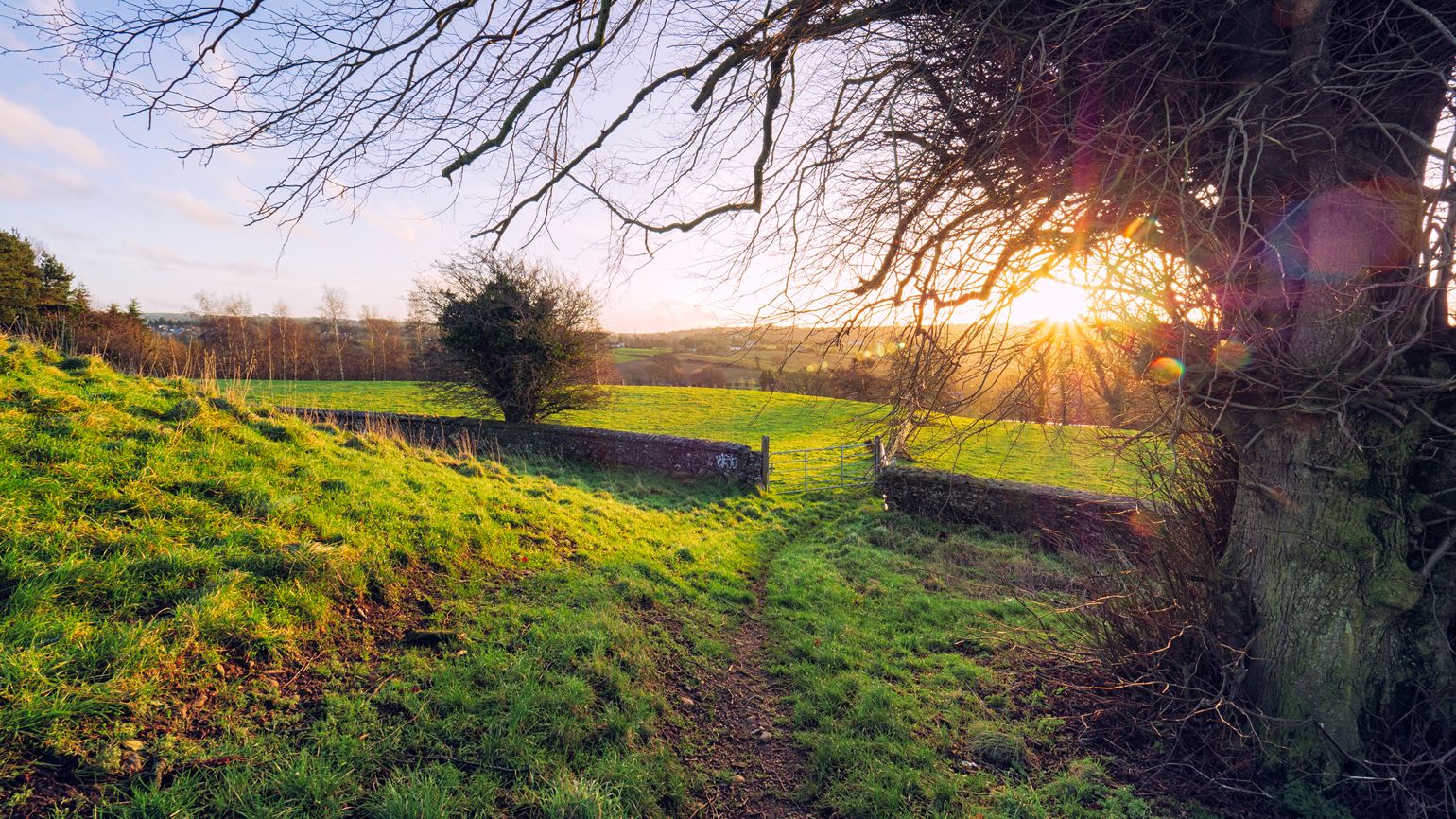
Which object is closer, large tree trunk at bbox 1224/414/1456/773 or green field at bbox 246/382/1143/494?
large tree trunk at bbox 1224/414/1456/773

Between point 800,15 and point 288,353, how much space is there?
41522mm

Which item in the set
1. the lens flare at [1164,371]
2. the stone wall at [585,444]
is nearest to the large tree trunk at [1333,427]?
the lens flare at [1164,371]

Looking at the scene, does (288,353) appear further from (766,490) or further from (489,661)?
(489,661)

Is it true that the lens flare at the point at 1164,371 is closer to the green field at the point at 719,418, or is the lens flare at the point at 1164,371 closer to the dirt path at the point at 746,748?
the green field at the point at 719,418

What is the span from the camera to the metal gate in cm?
1520

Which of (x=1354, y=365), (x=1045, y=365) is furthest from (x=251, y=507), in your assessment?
(x=1354, y=365)

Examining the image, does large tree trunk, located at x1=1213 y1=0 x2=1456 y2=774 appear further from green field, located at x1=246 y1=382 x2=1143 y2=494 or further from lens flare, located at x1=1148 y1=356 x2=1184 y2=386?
green field, located at x1=246 y1=382 x2=1143 y2=494

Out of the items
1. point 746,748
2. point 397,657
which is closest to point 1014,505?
point 746,748

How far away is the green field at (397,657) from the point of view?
2.59 m

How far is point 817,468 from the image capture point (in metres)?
17.7

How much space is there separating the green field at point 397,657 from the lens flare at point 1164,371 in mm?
2520

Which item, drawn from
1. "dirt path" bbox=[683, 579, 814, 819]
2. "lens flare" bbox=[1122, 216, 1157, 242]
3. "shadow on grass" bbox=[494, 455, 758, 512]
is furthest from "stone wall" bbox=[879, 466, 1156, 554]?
"lens flare" bbox=[1122, 216, 1157, 242]

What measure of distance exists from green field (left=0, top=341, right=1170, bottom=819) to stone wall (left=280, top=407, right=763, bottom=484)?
26.8 feet

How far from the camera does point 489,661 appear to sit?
3.85m
